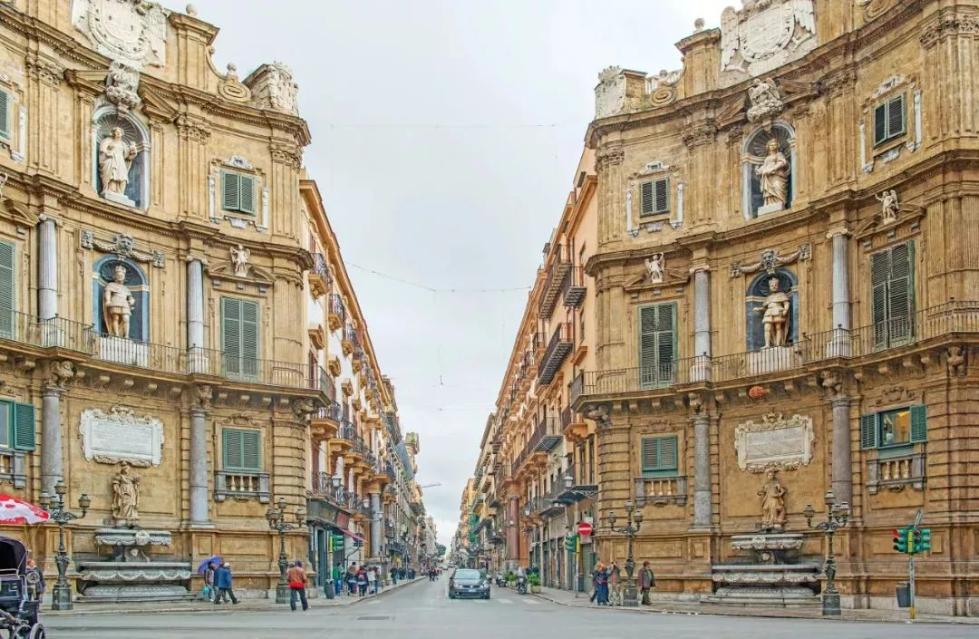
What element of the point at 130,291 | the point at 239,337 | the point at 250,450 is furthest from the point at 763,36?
the point at 130,291

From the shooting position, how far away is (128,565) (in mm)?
36281

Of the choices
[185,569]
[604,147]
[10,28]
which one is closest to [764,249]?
[604,147]

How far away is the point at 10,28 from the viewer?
1362 inches

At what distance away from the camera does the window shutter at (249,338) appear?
40781 millimetres

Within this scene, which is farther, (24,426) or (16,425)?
(24,426)

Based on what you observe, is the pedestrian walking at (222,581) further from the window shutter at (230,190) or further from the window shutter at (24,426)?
the window shutter at (230,190)

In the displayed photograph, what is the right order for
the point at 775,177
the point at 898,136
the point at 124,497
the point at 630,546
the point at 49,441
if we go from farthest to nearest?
the point at 775,177 < the point at 630,546 < the point at 124,497 < the point at 898,136 < the point at 49,441

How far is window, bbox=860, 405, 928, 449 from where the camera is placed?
3297 centimetres

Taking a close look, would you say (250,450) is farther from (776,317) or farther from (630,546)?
(776,317)

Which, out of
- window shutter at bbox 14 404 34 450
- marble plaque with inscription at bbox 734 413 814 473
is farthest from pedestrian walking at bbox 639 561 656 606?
window shutter at bbox 14 404 34 450

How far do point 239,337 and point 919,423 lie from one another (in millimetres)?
20583

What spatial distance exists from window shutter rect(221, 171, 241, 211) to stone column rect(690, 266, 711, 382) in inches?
582

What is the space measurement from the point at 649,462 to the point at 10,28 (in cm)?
2280

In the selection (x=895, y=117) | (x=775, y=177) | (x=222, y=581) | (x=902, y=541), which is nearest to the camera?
(x=902, y=541)
